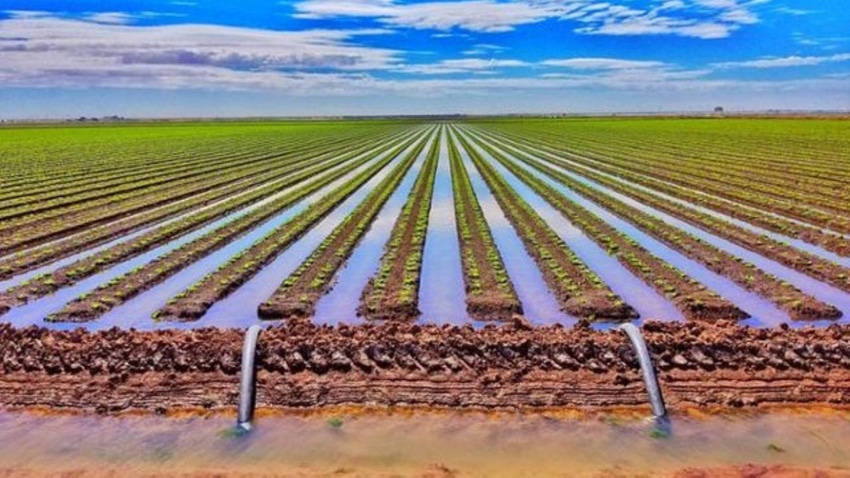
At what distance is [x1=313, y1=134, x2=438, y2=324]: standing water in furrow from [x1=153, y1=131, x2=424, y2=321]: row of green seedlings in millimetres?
1745

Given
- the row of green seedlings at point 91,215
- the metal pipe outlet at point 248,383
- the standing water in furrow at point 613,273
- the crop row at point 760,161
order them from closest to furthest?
the metal pipe outlet at point 248,383, the standing water in furrow at point 613,273, the row of green seedlings at point 91,215, the crop row at point 760,161

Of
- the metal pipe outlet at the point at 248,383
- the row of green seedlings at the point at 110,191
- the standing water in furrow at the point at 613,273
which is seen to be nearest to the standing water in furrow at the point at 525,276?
the standing water in furrow at the point at 613,273

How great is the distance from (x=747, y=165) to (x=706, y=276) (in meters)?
21.7

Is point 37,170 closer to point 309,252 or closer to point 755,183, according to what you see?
point 309,252

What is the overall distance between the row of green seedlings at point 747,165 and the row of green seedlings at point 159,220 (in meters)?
17.7

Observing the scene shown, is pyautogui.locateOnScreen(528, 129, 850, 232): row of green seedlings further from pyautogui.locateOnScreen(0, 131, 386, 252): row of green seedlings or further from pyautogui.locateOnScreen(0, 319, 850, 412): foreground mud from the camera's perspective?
pyautogui.locateOnScreen(0, 131, 386, 252): row of green seedlings

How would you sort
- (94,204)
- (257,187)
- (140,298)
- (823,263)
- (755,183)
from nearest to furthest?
1. (140,298)
2. (823,263)
3. (94,204)
4. (755,183)
5. (257,187)

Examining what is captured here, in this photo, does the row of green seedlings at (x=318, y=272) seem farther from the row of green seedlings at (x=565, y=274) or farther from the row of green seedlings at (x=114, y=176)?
the row of green seedlings at (x=114, y=176)

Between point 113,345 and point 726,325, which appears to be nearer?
point 113,345

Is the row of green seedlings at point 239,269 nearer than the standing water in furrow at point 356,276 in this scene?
No

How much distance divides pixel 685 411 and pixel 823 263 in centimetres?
766

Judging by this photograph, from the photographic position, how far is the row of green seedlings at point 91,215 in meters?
16.8

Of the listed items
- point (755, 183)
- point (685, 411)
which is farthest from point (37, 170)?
point (685, 411)

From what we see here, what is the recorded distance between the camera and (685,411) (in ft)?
24.5
